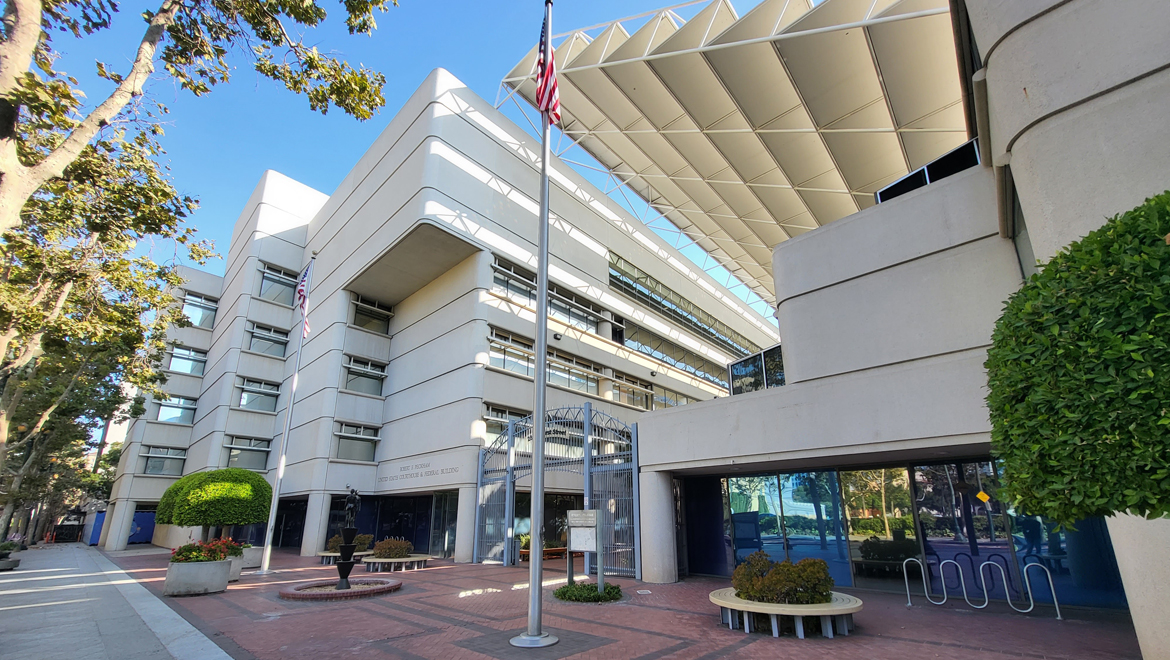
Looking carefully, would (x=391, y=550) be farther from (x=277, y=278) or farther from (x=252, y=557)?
(x=277, y=278)

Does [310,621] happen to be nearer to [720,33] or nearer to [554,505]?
[554,505]

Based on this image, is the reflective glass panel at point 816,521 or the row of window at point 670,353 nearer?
the reflective glass panel at point 816,521

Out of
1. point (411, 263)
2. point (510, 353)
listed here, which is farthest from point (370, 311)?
point (510, 353)

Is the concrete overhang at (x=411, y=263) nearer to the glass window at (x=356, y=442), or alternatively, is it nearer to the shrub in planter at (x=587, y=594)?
the glass window at (x=356, y=442)

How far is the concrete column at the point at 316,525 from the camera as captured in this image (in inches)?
954

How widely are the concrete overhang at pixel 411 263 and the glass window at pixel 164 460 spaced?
59.1 ft

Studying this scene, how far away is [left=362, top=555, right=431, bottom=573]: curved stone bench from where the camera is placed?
1766 centimetres

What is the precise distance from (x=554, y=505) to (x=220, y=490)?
45.6ft

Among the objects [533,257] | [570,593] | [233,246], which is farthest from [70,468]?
[570,593]

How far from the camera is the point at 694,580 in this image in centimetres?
1479

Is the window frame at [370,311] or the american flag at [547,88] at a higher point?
the window frame at [370,311]

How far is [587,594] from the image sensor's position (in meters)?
11.5

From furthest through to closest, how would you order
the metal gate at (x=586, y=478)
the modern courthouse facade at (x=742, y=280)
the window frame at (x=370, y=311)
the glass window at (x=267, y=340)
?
the glass window at (x=267, y=340) < the window frame at (x=370, y=311) < the metal gate at (x=586, y=478) < the modern courthouse facade at (x=742, y=280)

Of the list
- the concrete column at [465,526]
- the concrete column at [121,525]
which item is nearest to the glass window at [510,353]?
the concrete column at [465,526]
